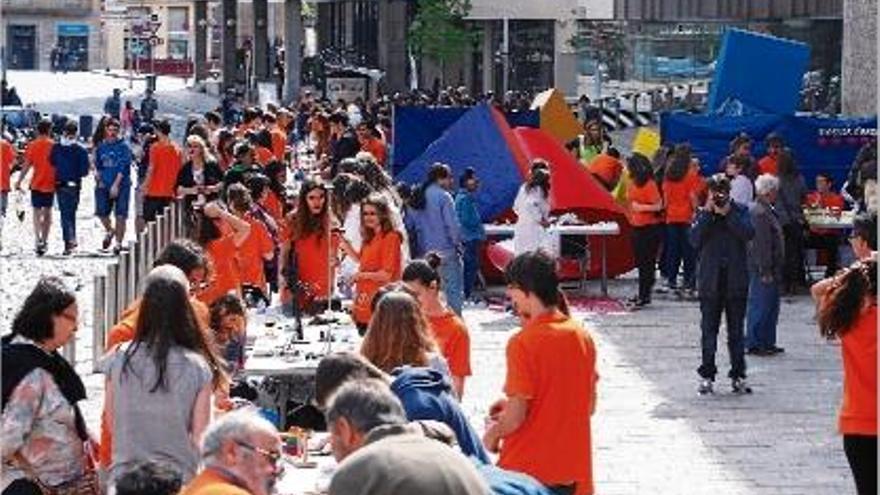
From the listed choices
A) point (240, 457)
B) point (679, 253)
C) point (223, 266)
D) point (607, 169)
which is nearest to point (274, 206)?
point (679, 253)

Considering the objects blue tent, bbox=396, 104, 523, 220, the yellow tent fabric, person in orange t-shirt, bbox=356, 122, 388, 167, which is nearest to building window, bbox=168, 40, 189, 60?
the yellow tent fabric

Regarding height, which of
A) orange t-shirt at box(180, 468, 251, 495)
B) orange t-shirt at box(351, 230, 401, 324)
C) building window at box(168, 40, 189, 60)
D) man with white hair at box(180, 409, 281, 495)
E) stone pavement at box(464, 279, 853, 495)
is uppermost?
man with white hair at box(180, 409, 281, 495)

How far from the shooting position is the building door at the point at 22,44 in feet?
385

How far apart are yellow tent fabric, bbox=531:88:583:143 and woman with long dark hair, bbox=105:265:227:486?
24189mm

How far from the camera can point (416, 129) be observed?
29.7 meters

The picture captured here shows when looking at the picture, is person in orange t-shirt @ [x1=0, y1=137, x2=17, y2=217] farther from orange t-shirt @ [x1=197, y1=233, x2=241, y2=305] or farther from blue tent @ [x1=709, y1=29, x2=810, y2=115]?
orange t-shirt @ [x1=197, y1=233, x2=241, y2=305]

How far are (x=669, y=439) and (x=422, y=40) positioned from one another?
56710mm

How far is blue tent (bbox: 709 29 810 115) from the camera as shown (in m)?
33.0

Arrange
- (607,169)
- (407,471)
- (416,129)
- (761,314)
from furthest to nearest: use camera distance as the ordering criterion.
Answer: (416,129)
(607,169)
(761,314)
(407,471)

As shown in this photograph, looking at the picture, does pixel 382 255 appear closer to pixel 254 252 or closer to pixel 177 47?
pixel 254 252

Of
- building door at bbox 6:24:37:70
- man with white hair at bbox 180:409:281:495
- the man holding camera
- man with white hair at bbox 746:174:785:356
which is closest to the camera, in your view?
man with white hair at bbox 180:409:281:495

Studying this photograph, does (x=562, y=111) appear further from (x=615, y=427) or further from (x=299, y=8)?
(x=299, y=8)

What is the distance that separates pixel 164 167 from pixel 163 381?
18.3m

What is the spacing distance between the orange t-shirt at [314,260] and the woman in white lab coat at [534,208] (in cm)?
514
